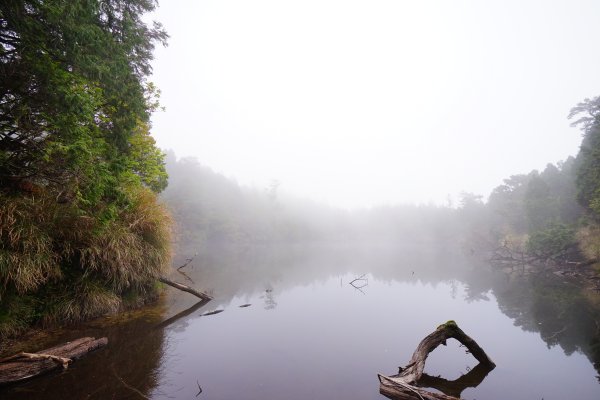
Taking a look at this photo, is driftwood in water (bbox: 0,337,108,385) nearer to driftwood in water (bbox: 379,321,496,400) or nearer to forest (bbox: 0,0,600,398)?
forest (bbox: 0,0,600,398)

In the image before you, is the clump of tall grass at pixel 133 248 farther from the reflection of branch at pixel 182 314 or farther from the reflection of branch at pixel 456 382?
the reflection of branch at pixel 456 382

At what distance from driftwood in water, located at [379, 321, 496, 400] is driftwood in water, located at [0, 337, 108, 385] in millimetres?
6500

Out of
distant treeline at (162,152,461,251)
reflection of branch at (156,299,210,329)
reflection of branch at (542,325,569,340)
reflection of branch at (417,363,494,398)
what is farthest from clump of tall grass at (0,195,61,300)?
distant treeline at (162,152,461,251)

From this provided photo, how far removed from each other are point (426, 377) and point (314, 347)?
322 cm

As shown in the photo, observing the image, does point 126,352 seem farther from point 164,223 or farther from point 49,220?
point 164,223

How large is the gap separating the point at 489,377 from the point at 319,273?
18206 millimetres

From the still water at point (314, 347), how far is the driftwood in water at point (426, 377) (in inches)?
8.5

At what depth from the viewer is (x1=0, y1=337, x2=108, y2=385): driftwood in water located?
16.2ft

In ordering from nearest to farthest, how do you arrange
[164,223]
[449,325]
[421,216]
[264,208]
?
1. [449,325]
2. [164,223]
3. [264,208]
4. [421,216]

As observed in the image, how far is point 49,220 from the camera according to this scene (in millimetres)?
7207

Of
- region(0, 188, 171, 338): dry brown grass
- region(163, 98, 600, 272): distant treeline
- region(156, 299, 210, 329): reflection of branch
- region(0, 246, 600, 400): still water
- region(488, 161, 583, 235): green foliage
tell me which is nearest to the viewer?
region(0, 246, 600, 400): still water

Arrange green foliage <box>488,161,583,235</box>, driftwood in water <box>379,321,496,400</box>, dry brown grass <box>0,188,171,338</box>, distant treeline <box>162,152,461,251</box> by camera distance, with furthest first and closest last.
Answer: distant treeline <box>162,152,461,251</box> < green foliage <box>488,161,583,235</box> < dry brown grass <box>0,188,171,338</box> < driftwood in water <box>379,321,496,400</box>

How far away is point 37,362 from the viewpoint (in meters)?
5.26

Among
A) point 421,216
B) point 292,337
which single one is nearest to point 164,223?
point 292,337
